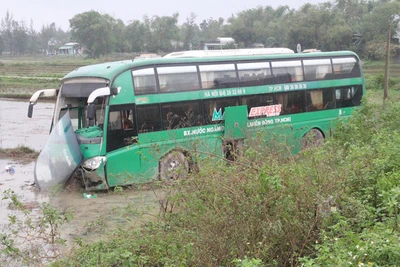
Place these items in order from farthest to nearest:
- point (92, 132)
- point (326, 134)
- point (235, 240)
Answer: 1. point (326, 134)
2. point (92, 132)
3. point (235, 240)

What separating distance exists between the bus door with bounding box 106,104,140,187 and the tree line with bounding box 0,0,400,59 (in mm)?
12693

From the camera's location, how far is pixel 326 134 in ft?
43.1

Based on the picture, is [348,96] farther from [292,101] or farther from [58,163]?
[58,163]

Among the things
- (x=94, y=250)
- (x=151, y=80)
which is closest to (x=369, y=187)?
(x=94, y=250)

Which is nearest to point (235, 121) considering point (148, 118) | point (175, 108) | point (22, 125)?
point (175, 108)

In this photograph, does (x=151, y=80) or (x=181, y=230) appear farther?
(x=151, y=80)

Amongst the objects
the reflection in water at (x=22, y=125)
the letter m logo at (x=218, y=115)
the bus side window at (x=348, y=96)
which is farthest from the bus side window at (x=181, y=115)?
the reflection in water at (x=22, y=125)

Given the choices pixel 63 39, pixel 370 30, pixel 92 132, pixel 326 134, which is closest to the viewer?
pixel 92 132

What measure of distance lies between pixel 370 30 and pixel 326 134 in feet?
75.6

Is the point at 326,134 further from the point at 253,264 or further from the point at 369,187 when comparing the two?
A: the point at 253,264

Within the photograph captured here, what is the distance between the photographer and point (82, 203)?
948 cm

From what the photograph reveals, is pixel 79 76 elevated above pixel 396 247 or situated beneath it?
elevated above

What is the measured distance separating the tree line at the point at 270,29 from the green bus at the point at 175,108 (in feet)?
29.3

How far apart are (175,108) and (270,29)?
1208 inches
